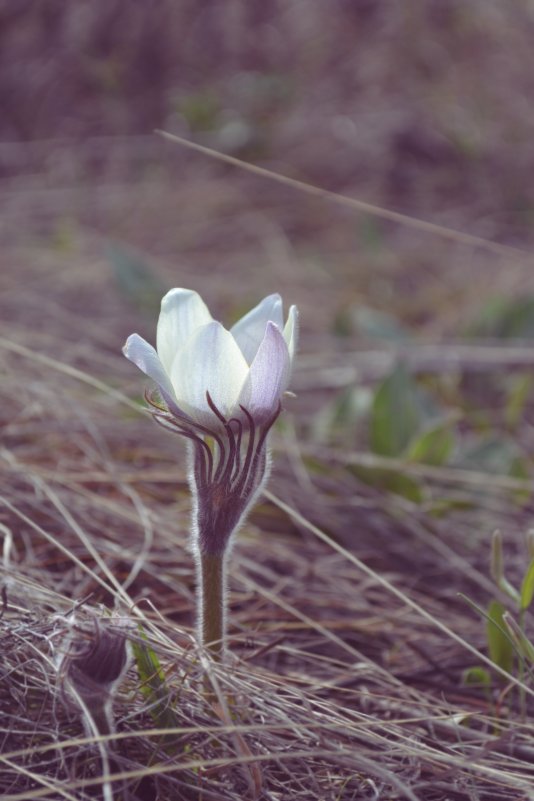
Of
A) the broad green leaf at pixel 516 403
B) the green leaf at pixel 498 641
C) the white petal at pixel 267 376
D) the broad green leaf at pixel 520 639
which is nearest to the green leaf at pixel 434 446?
the broad green leaf at pixel 516 403

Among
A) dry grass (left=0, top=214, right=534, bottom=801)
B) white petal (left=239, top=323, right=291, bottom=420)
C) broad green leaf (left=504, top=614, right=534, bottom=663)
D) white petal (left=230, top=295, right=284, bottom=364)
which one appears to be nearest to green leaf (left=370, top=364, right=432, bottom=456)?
dry grass (left=0, top=214, right=534, bottom=801)

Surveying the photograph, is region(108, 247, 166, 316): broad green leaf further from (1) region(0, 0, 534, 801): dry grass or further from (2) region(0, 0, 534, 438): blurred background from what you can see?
(2) region(0, 0, 534, 438): blurred background

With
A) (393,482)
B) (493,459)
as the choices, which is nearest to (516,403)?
(493,459)

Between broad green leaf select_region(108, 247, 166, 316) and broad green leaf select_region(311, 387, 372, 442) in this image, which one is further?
broad green leaf select_region(108, 247, 166, 316)

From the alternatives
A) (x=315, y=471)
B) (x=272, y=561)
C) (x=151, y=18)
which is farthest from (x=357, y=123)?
(x=272, y=561)

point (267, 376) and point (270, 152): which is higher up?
point (267, 376)

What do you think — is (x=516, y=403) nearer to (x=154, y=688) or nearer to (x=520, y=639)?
(x=520, y=639)

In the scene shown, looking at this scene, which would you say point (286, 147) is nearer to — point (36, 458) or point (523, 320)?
point (523, 320)

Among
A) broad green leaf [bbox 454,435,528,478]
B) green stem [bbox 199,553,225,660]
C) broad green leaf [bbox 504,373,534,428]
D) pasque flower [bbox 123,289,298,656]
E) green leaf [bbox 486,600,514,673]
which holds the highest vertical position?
pasque flower [bbox 123,289,298,656]
